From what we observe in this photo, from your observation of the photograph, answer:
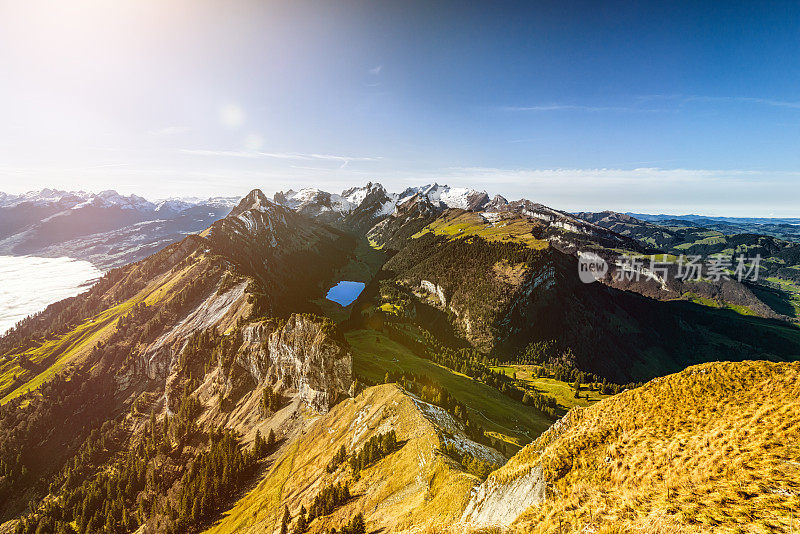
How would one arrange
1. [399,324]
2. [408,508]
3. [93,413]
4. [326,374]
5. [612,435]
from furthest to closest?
[399,324]
[93,413]
[326,374]
[408,508]
[612,435]

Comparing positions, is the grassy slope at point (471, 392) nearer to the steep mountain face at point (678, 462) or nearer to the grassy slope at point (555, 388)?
the grassy slope at point (555, 388)

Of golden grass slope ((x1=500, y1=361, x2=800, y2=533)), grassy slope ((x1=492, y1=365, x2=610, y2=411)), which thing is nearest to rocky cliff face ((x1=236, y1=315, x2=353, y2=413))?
golden grass slope ((x1=500, y1=361, x2=800, y2=533))

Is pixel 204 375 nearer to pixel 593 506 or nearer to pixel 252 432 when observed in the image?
pixel 252 432

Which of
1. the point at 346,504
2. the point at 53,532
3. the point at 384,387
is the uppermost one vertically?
the point at 384,387

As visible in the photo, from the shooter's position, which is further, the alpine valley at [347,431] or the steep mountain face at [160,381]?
the steep mountain face at [160,381]

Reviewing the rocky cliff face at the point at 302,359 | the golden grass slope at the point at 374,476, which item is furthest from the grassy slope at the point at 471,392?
the golden grass slope at the point at 374,476

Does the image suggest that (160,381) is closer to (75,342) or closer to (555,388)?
(75,342)

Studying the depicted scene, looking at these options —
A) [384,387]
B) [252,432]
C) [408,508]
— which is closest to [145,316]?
[252,432]

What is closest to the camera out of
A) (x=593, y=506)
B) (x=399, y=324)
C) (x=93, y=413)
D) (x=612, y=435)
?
(x=593, y=506)
